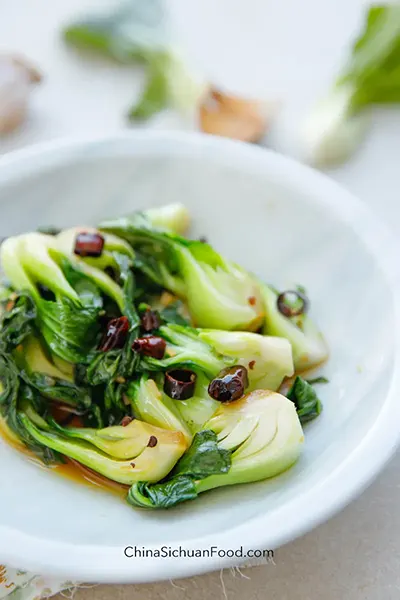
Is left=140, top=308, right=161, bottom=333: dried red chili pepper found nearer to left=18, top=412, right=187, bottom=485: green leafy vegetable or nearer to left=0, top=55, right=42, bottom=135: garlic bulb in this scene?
left=18, top=412, right=187, bottom=485: green leafy vegetable

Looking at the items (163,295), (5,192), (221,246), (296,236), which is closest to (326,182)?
(296,236)

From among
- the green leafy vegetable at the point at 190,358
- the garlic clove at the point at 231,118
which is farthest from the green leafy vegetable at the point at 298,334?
the garlic clove at the point at 231,118

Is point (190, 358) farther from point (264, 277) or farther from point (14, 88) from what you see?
point (14, 88)

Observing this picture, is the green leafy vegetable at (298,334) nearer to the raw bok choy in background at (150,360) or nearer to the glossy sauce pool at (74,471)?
the raw bok choy in background at (150,360)

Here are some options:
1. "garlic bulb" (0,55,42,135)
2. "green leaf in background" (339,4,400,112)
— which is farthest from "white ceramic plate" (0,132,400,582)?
"green leaf in background" (339,4,400,112)

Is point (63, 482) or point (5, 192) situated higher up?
point (5, 192)

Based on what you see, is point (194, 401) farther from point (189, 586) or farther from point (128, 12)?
point (128, 12)
